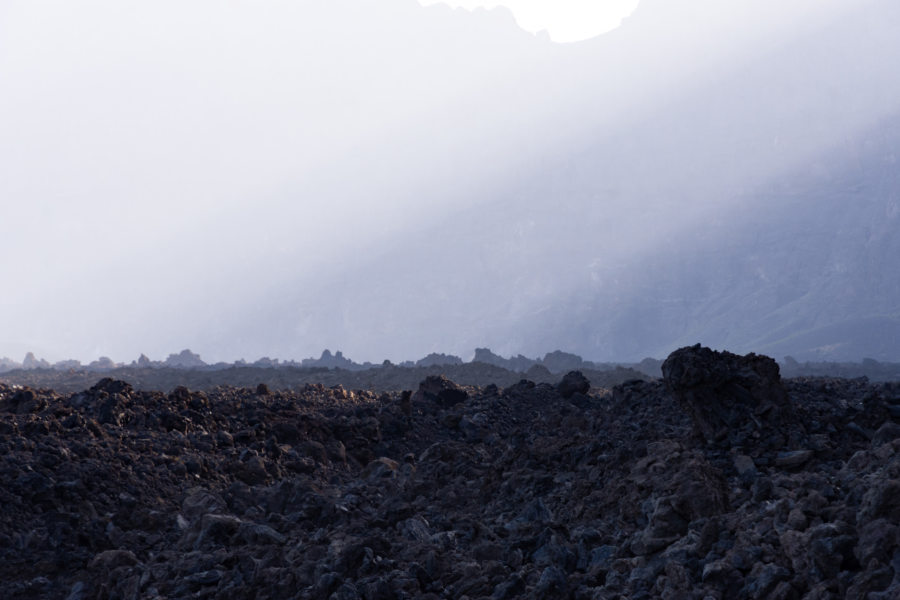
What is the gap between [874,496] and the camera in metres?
8.16

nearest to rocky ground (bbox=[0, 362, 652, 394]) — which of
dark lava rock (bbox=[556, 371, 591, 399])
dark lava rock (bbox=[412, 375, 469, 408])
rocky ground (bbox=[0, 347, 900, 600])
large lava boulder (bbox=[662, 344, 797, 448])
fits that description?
dark lava rock (bbox=[556, 371, 591, 399])

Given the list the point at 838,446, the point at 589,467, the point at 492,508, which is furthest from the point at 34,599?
the point at 838,446

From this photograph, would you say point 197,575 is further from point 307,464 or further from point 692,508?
point 307,464

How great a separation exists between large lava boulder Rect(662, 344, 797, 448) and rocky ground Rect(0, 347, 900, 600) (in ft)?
0.11

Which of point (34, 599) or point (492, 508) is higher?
point (34, 599)

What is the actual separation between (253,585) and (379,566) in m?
1.48

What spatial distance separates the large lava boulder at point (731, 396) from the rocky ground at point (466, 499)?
34 millimetres

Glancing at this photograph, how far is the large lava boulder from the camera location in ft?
44.8

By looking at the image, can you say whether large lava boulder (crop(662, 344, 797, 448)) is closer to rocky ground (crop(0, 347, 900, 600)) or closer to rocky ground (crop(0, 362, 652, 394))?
rocky ground (crop(0, 347, 900, 600))

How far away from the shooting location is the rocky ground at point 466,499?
8.80m

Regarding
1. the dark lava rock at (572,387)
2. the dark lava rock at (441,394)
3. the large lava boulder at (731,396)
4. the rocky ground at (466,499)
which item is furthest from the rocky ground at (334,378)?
the large lava boulder at (731,396)

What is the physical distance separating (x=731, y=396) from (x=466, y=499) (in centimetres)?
457

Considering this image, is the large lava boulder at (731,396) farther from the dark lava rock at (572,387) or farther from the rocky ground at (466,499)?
the dark lava rock at (572,387)

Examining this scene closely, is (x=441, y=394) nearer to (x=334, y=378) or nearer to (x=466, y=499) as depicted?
(x=466, y=499)
